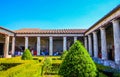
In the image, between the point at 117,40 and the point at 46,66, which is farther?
the point at 117,40

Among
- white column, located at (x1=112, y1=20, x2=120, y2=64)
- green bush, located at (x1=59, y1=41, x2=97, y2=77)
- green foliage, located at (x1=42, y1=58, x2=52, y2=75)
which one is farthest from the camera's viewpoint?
white column, located at (x1=112, y1=20, x2=120, y2=64)

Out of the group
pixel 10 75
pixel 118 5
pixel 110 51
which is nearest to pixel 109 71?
pixel 10 75

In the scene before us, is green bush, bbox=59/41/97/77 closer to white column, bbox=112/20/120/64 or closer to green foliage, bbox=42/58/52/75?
green foliage, bbox=42/58/52/75

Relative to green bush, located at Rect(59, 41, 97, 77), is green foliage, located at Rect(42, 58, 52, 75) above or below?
below

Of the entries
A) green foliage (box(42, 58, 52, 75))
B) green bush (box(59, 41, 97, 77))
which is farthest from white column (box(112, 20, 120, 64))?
green bush (box(59, 41, 97, 77))

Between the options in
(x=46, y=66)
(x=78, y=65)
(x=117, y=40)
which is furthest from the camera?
(x=117, y=40)

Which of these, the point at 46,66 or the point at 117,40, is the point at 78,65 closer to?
the point at 46,66

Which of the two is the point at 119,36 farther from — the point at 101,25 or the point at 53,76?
the point at 53,76

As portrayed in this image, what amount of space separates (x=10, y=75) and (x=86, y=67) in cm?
289

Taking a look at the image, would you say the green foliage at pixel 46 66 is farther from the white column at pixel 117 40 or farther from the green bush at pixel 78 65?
the green bush at pixel 78 65

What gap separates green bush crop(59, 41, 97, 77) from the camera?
6675 millimetres

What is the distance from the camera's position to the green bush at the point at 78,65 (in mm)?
6675

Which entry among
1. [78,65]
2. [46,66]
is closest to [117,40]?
[46,66]

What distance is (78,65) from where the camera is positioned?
6.73m
